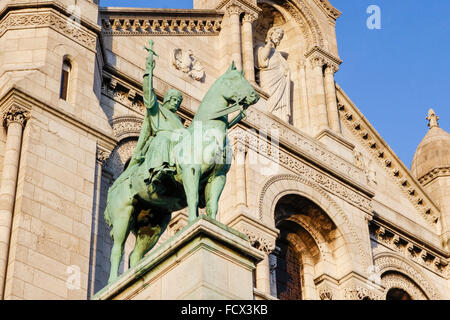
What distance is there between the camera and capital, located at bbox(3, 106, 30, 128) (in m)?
21.2

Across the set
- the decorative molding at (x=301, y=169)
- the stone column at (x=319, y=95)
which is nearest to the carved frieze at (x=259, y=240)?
the decorative molding at (x=301, y=169)

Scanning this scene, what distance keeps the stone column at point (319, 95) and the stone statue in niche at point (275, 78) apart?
2.75ft

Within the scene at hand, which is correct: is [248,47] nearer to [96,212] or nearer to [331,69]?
[331,69]

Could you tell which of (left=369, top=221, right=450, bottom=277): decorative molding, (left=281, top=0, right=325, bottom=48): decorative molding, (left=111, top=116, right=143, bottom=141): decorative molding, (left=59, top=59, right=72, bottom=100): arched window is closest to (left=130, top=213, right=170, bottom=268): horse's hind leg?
(left=59, top=59, right=72, bottom=100): arched window

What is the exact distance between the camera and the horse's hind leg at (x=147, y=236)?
17781 mm

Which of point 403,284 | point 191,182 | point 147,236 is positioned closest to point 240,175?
point 403,284

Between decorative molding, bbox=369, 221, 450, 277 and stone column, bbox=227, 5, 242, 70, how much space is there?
19.2 feet

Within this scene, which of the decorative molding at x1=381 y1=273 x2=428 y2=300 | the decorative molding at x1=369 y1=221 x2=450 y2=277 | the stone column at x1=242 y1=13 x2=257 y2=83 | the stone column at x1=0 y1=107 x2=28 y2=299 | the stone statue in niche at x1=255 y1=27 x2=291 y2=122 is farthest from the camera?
the decorative molding at x1=369 y1=221 x2=450 y2=277

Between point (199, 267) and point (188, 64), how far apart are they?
13.0 metres

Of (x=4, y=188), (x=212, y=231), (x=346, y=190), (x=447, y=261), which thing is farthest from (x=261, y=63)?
(x=212, y=231)

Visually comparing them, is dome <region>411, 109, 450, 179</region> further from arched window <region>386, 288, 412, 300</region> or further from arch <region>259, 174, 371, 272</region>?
arch <region>259, 174, 371, 272</region>

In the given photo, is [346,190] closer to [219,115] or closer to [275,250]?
[275,250]

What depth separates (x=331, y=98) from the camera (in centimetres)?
3122

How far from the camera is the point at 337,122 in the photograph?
101 feet
